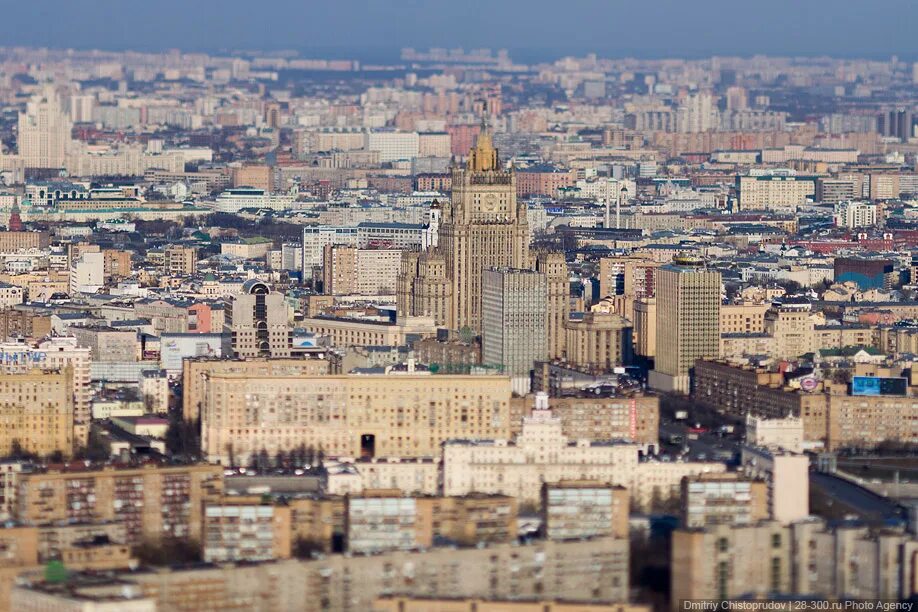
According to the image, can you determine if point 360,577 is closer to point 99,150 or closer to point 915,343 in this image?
point 915,343

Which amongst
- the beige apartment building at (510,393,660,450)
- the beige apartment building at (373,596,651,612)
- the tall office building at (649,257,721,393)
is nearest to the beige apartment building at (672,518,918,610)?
the beige apartment building at (373,596,651,612)

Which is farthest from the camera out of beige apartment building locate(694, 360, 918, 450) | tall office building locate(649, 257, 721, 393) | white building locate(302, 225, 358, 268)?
white building locate(302, 225, 358, 268)

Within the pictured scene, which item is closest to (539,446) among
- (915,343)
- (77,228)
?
(915,343)

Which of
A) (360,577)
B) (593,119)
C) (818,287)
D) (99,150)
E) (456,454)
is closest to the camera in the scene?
(360,577)

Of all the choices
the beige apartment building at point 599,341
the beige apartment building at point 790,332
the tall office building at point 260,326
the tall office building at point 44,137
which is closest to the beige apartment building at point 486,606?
the tall office building at point 260,326

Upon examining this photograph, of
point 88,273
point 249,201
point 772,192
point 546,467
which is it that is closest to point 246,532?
point 546,467

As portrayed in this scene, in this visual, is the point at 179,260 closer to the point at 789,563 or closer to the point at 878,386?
the point at 878,386

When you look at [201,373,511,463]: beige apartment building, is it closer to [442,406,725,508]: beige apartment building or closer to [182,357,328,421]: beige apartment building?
[182,357,328,421]: beige apartment building
